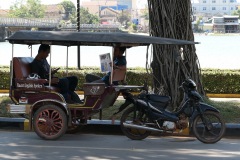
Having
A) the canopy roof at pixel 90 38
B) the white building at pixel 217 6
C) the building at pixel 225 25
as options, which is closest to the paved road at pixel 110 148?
the canopy roof at pixel 90 38

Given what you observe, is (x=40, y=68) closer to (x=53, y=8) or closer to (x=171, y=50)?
(x=171, y=50)

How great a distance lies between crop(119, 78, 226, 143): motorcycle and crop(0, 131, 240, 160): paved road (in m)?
0.23

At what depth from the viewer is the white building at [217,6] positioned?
337 feet

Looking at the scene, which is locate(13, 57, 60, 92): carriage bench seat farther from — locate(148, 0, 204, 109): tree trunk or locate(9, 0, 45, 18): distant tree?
locate(9, 0, 45, 18): distant tree

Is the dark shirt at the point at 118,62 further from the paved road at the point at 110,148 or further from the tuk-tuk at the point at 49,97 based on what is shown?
the paved road at the point at 110,148

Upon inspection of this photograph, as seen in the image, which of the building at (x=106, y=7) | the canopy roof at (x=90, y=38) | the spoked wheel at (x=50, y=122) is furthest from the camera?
the building at (x=106, y=7)

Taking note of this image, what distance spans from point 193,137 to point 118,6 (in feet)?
272

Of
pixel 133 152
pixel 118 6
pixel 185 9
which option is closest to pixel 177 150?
pixel 133 152

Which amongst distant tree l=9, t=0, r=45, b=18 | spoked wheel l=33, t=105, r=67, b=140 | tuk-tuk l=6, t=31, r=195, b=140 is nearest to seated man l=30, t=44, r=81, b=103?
tuk-tuk l=6, t=31, r=195, b=140

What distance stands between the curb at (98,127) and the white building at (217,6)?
9226 centimetres

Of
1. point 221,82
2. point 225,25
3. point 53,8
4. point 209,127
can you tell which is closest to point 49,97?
point 209,127

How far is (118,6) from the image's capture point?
9206cm

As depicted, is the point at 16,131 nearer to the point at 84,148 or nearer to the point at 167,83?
the point at 84,148

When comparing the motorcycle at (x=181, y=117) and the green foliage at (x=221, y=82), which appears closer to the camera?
the motorcycle at (x=181, y=117)
